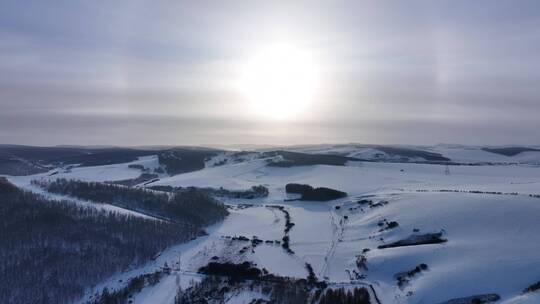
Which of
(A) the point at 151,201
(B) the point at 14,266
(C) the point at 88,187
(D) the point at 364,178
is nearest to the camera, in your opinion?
(B) the point at 14,266

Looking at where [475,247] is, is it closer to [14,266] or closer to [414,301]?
[414,301]

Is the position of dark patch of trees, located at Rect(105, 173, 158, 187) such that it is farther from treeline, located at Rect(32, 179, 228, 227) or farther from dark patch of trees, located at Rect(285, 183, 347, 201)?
dark patch of trees, located at Rect(285, 183, 347, 201)

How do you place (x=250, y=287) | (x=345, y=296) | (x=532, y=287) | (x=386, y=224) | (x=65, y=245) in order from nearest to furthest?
(x=532, y=287)
(x=345, y=296)
(x=250, y=287)
(x=65, y=245)
(x=386, y=224)

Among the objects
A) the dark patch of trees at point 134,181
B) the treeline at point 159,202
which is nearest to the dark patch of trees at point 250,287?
the treeline at point 159,202

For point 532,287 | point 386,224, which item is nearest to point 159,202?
point 386,224

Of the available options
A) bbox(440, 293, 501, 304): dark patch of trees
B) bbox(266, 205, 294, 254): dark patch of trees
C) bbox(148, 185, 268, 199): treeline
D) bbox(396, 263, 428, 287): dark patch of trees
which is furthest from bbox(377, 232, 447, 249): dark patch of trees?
bbox(148, 185, 268, 199): treeline

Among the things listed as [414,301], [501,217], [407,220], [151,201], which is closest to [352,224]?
[407,220]

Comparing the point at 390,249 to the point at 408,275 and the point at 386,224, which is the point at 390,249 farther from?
the point at 386,224

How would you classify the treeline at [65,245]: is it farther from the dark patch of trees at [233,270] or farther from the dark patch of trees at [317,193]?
the dark patch of trees at [317,193]
